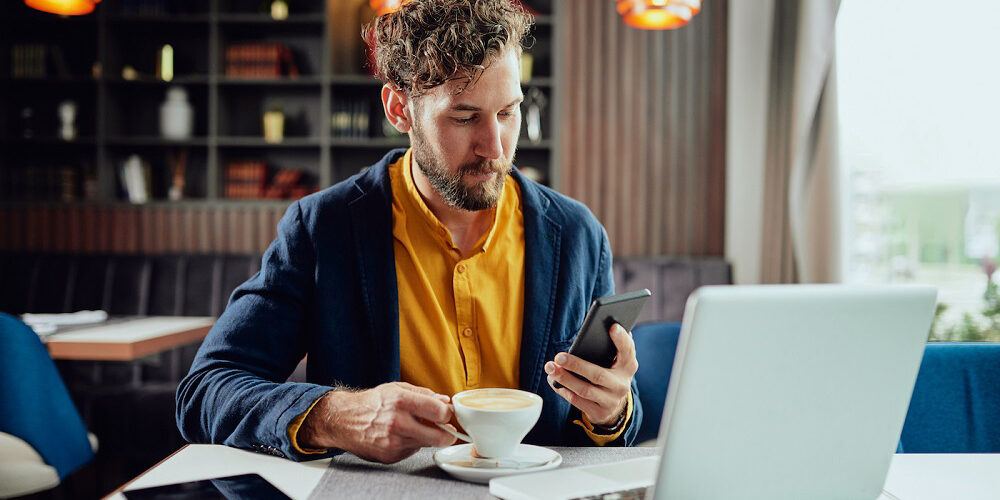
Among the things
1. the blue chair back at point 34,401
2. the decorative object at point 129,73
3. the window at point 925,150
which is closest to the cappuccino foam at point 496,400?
the blue chair back at point 34,401

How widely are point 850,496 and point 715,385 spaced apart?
27cm

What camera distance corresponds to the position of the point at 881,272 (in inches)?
127

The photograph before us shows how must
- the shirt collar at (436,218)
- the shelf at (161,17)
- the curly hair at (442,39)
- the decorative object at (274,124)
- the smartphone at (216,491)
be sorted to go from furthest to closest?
the decorative object at (274,124) < the shelf at (161,17) < the shirt collar at (436,218) < the curly hair at (442,39) < the smartphone at (216,491)

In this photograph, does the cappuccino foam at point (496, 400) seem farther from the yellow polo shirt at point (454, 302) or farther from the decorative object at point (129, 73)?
the decorative object at point (129, 73)

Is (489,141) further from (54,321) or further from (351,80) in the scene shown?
(351,80)

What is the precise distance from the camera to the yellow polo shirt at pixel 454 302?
1.34m

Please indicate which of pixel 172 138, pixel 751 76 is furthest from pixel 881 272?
pixel 172 138

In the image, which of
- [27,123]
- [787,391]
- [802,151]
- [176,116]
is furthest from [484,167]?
[27,123]

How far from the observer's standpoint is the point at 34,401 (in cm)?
189

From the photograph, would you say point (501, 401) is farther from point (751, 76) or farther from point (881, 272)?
point (751, 76)

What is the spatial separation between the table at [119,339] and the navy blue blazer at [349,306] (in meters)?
1.27

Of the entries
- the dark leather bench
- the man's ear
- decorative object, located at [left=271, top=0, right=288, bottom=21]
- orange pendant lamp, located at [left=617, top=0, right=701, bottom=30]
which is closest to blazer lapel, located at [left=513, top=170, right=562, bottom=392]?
the man's ear

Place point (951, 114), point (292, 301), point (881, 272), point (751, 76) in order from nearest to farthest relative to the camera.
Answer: point (292, 301) < point (951, 114) < point (881, 272) < point (751, 76)

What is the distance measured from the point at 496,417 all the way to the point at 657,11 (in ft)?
7.91
